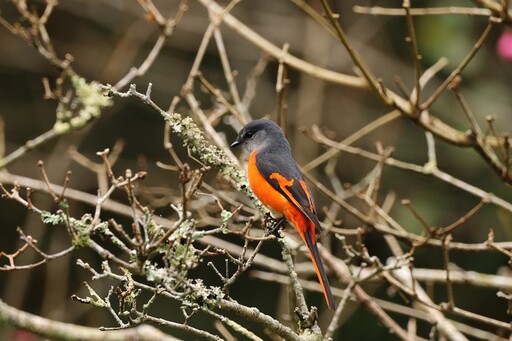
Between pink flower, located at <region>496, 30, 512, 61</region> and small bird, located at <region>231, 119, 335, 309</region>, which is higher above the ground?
pink flower, located at <region>496, 30, 512, 61</region>

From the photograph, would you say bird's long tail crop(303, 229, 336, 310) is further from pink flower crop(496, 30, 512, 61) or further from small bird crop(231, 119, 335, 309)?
pink flower crop(496, 30, 512, 61)

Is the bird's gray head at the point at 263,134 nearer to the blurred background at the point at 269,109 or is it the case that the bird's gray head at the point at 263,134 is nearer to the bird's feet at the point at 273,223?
the bird's feet at the point at 273,223

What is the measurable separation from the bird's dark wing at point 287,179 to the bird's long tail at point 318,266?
69 mm

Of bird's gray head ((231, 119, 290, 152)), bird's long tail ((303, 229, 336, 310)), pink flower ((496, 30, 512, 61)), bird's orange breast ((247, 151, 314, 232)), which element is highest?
pink flower ((496, 30, 512, 61))

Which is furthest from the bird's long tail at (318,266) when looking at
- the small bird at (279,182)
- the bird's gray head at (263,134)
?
the bird's gray head at (263,134)

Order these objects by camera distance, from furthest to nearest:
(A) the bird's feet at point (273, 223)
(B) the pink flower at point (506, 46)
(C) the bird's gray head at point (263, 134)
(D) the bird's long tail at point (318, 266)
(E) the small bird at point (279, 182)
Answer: (B) the pink flower at point (506, 46), (C) the bird's gray head at point (263, 134), (E) the small bird at point (279, 182), (D) the bird's long tail at point (318, 266), (A) the bird's feet at point (273, 223)

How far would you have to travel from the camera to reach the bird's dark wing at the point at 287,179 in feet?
12.8

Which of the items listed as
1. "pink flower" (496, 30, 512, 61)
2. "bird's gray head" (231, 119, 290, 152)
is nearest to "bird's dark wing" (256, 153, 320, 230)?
"bird's gray head" (231, 119, 290, 152)

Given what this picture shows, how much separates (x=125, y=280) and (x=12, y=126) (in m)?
6.55

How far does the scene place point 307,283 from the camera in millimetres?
4598

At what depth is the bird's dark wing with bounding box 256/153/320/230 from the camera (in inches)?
153

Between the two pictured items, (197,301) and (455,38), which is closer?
(197,301)

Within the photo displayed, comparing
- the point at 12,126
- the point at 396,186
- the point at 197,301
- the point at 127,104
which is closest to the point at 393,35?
the point at 396,186

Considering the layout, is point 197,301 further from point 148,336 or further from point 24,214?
point 24,214
